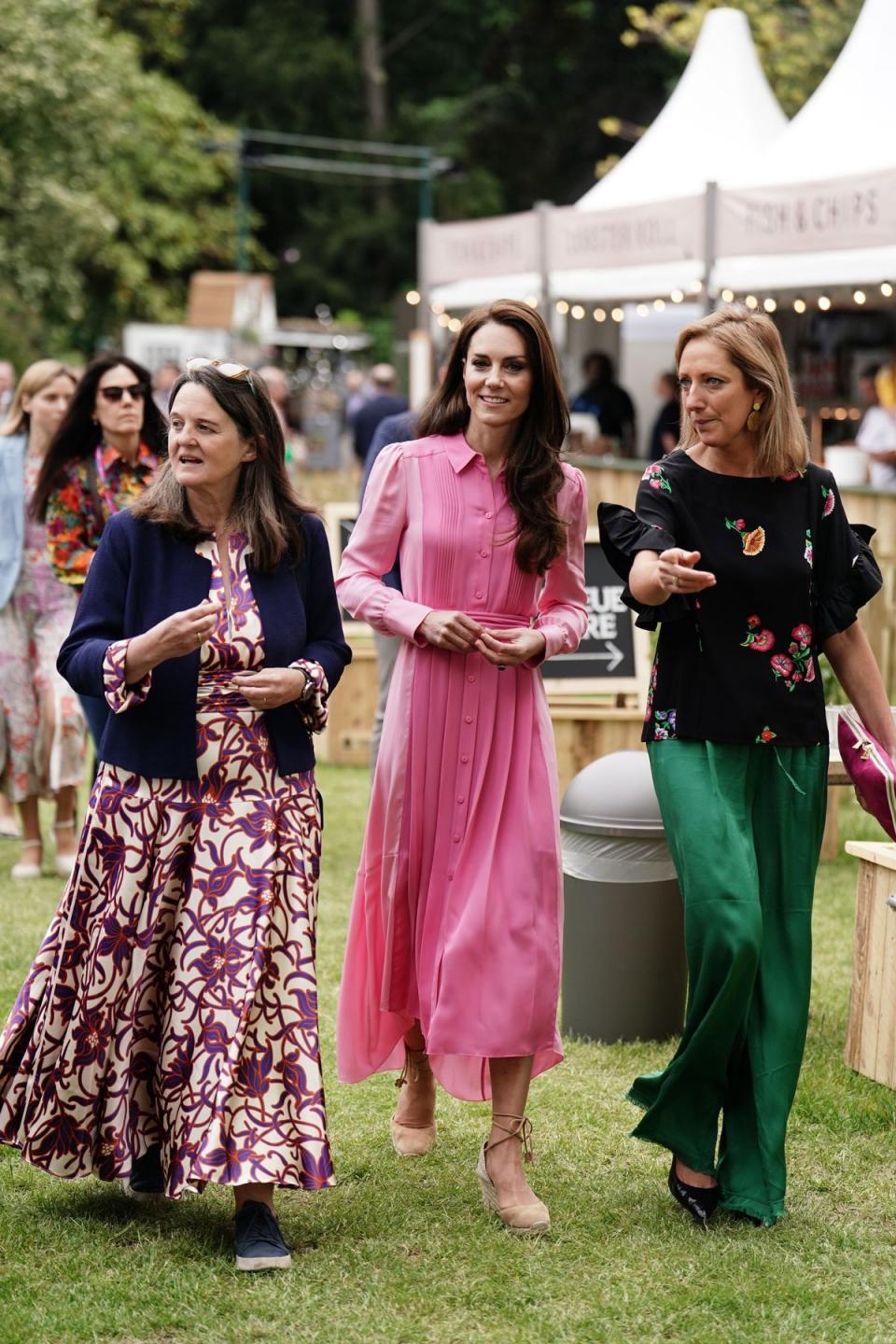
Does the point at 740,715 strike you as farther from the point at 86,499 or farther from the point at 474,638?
the point at 86,499

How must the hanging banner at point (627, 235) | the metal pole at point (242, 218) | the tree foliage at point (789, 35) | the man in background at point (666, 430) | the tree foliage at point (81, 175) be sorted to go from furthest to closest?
1. the metal pole at point (242, 218)
2. the tree foliage at point (81, 175)
3. the tree foliage at point (789, 35)
4. the man in background at point (666, 430)
5. the hanging banner at point (627, 235)

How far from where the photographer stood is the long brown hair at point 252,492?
174 inches

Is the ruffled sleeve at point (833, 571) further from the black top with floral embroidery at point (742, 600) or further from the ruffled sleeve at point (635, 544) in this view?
the ruffled sleeve at point (635, 544)

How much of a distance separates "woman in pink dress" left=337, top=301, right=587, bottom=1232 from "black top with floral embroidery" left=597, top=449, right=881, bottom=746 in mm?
314

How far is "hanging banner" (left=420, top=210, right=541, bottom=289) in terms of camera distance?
1675 centimetres

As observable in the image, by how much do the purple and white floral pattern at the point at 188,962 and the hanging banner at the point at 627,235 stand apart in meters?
10.2

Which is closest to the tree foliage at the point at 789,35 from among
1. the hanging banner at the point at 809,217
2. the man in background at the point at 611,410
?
the man in background at the point at 611,410

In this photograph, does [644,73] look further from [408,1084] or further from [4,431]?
[408,1084]

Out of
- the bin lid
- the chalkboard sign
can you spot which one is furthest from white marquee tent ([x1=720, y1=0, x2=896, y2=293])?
the bin lid

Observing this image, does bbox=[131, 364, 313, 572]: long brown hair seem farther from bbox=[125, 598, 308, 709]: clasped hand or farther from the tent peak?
the tent peak

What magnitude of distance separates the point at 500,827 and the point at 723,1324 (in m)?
1.28

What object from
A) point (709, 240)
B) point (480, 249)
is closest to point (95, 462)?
point (709, 240)

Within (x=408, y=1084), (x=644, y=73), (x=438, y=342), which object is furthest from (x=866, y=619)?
(x=644, y=73)

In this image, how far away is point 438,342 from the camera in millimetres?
20344
